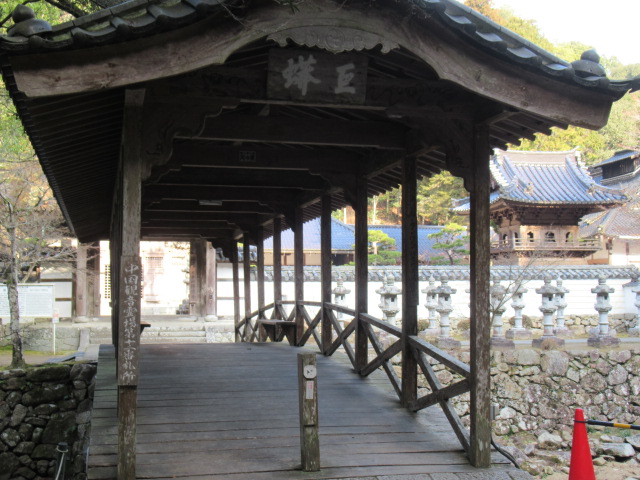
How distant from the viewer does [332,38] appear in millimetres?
4578

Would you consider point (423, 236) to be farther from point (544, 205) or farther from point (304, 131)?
point (304, 131)

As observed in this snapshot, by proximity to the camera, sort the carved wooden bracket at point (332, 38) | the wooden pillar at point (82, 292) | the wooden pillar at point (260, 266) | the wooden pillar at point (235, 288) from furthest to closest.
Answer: the wooden pillar at point (82, 292) < the wooden pillar at point (235, 288) < the wooden pillar at point (260, 266) < the carved wooden bracket at point (332, 38)

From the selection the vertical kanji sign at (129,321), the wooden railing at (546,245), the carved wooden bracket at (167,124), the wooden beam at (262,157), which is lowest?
the vertical kanji sign at (129,321)

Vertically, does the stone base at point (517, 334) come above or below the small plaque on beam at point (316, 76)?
below

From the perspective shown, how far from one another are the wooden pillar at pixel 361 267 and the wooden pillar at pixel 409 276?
4.41 ft

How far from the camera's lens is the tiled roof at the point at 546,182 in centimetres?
2598

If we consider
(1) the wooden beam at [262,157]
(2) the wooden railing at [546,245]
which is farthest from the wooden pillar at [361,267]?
(2) the wooden railing at [546,245]

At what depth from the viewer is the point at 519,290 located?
591 inches

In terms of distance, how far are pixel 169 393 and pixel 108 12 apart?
4.31 meters

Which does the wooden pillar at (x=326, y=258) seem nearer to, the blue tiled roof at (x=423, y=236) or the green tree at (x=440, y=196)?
the blue tiled roof at (x=423, y=236)

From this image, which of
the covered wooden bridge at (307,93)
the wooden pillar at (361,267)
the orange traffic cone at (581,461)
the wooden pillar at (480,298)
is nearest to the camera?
the covered wooden bridge at (307,93)

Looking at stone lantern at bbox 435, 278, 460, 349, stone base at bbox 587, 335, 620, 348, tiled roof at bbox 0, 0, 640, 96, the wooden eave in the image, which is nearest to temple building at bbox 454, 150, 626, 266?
stone base at bbox 587, 335, 620, 348

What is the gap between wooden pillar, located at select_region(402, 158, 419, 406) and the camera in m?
6.73

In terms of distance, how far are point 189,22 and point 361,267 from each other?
14.5ft
